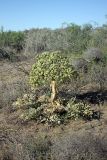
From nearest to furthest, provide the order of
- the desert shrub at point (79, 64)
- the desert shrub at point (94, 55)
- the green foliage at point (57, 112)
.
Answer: the green foliage at point (57, 112)
the desert shrub at point (79, 64)
the desert shrub at point (94, 55)

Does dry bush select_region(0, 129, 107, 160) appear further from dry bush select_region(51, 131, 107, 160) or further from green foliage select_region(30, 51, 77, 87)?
green foliage select_region(30, 51, 77, 87)

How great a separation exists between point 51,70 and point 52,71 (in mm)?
55

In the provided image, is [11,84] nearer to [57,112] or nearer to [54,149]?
[57,112]

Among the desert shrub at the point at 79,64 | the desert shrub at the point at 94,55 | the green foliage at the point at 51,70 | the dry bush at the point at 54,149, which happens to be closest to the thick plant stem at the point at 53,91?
the green foliage at the point at 51,70

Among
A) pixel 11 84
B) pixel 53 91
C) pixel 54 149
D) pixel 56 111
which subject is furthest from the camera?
pixel 11 84

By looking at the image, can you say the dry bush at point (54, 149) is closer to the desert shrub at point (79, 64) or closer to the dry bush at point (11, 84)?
the dry bush at point (11, 84)

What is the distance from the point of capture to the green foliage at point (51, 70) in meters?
13.1

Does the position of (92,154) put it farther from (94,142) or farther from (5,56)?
(5,56)

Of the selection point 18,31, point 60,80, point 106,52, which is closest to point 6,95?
point 60,80

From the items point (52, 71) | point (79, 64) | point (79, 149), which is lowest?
point (79, 149)

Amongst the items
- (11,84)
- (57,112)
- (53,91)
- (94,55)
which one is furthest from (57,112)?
(94,55)

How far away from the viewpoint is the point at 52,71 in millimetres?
13023

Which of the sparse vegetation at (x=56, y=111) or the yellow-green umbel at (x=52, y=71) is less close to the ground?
the yellow-green umbel at (x=52, y=71)

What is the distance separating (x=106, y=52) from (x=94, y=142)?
12585 millimetres
